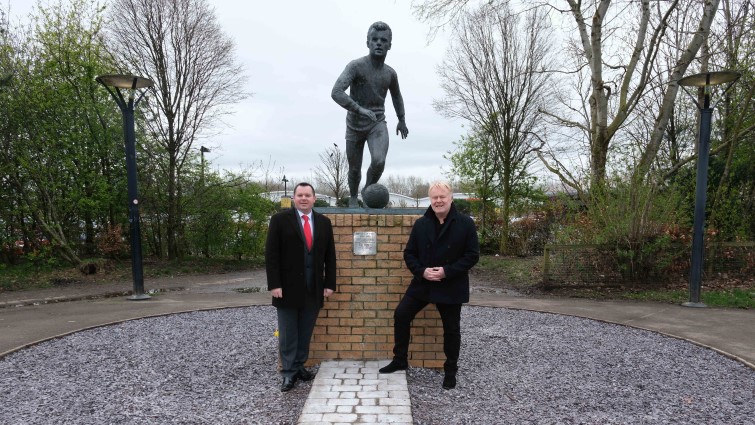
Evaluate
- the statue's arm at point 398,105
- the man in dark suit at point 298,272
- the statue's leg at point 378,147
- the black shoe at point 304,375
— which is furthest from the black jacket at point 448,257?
the statue's arm at point 398,105

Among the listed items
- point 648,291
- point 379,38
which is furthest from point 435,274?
point 648,291

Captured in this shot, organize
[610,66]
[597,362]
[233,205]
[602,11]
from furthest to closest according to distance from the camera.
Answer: [233,205] → [610,66] → [602,11] → [597,362]

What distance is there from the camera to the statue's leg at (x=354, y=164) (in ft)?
16.0

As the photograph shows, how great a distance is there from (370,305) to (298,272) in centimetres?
90

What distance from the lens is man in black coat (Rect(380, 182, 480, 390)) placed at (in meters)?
3.83

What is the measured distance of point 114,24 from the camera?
13.8 metres

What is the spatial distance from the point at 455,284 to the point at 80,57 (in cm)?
1317

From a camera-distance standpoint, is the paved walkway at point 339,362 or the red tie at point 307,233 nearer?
the paved walkway at point 339,362

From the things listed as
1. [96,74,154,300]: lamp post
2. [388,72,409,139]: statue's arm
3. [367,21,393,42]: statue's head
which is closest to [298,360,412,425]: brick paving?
[388,72,409,139]: statue's arm

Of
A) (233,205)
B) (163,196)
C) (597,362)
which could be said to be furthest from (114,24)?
(597,362)

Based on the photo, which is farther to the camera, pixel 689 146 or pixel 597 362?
pixel 689 146

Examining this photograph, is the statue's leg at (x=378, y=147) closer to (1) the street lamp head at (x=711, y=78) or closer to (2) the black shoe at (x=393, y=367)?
(2) the black shoe at (x=393, y=367)

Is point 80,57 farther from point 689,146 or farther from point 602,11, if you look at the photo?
point 689,146

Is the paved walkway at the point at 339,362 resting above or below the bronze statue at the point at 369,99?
below
